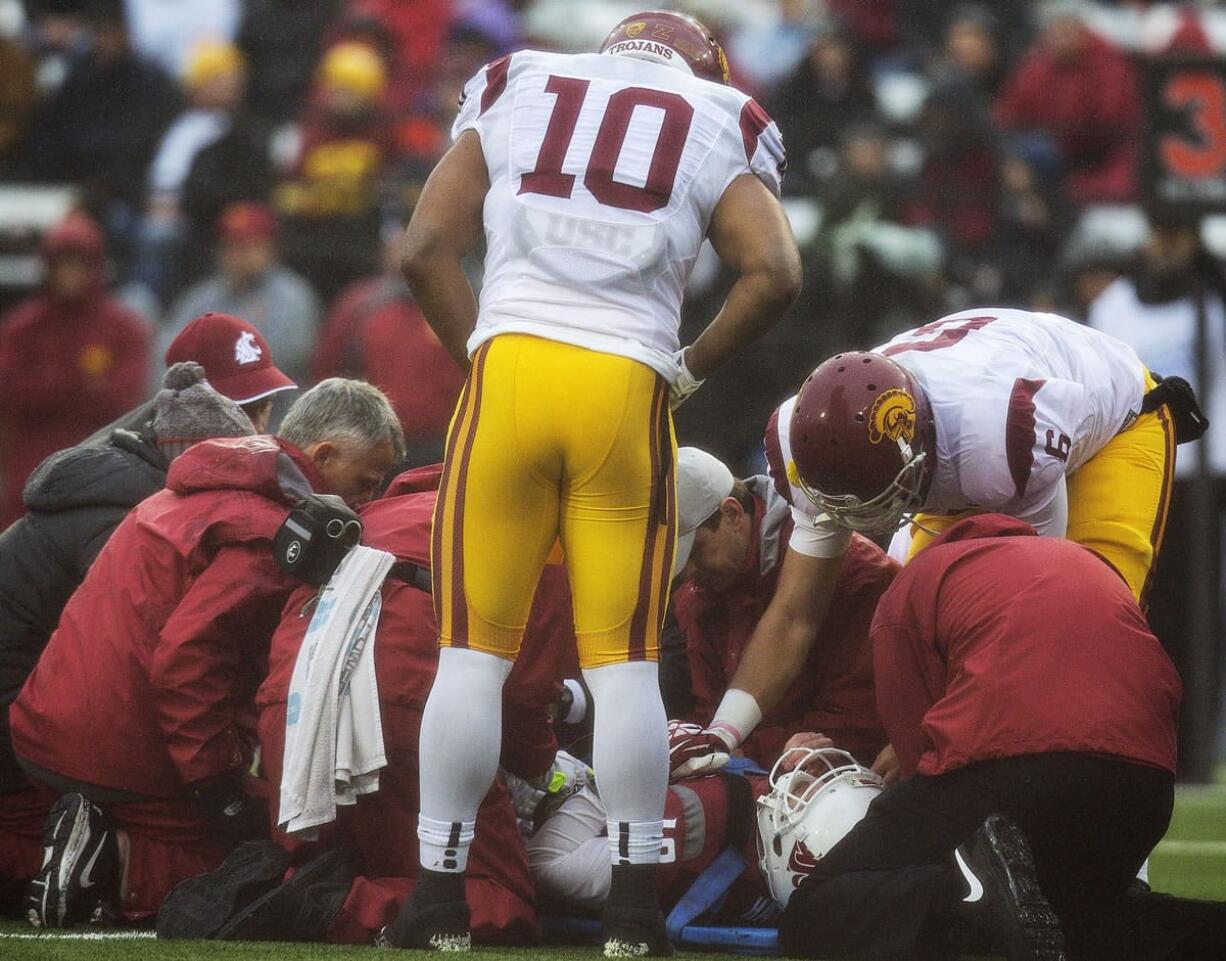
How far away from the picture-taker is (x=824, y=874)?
432cm

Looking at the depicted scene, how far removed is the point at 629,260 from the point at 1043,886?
4.93ft

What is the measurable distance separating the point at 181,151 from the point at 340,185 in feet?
3.48

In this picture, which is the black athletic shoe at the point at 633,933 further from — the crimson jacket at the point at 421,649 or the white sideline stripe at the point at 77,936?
the white sideline stripe at the point at 77,936

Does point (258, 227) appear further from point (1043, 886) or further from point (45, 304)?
point (1043, 886)

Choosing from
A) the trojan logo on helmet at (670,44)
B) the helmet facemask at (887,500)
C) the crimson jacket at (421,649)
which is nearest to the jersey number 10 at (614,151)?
the trojan logo on helmet at (670,44)

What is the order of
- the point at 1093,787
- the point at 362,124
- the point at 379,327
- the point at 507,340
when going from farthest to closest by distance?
the point at 362,124 → the point at 379,327 → the point at 507,340 → the point at 1093,787

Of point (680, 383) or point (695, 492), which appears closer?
point (680, 383)

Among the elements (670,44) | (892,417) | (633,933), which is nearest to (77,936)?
(633,933)

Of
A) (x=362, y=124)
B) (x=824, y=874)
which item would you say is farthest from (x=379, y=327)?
(x=824, y=874)

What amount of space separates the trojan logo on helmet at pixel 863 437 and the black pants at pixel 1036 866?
0.66 meters

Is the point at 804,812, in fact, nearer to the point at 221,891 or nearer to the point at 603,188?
the point at 221,891

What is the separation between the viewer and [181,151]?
10.9 m

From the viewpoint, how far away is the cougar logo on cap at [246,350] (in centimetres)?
597

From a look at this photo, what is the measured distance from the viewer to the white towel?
4465 mm
